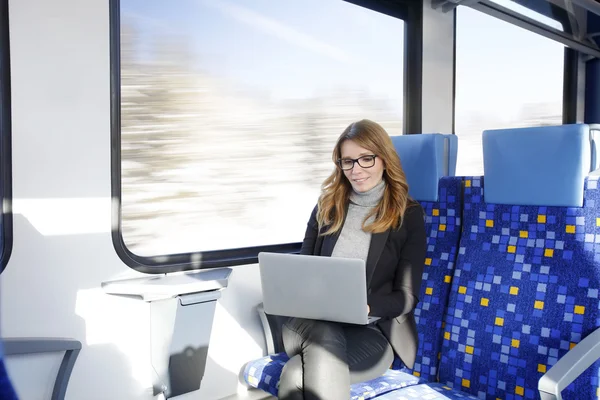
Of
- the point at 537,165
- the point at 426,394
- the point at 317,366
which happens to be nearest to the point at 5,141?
the point at 317,366

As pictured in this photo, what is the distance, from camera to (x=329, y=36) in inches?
107

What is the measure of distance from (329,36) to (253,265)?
130 cm

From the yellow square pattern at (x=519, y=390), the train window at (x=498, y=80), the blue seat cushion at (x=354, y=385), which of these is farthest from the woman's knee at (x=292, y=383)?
the train window at (x=498, y=80)

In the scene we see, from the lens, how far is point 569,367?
125cm

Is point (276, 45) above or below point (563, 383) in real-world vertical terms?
above

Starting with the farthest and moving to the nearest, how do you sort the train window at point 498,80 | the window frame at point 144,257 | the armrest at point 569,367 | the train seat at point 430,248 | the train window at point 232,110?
1. the train window at point 498,80
2. the train window at point 232,110
3. the window frame at point 144,257
4. the train seat at point 430,248
5. the armrest at point 569,367

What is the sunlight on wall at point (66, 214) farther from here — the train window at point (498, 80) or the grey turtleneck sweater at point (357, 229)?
the train window at point (498, 80)

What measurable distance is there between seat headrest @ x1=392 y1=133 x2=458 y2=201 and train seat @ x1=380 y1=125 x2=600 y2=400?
0.58ft

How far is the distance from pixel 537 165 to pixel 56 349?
174 cm

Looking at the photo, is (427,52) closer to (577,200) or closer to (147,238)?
(577,200)

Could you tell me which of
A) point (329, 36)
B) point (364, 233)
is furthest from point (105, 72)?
point (329, 36)

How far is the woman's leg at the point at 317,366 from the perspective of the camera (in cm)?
148

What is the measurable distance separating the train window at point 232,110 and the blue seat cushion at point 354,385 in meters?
0.64

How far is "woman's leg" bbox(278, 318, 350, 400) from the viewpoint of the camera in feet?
4.87
